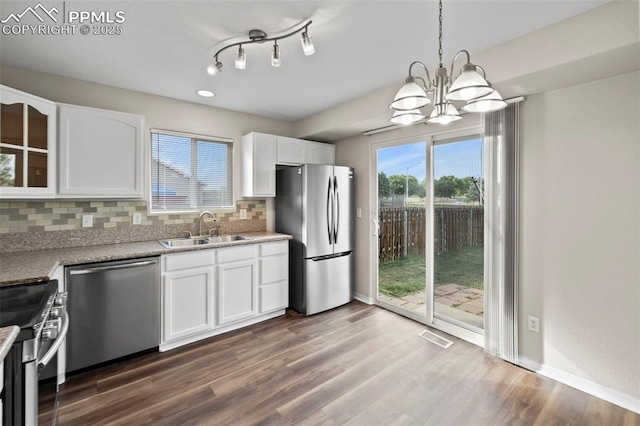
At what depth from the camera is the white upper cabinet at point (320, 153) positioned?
13.0ft

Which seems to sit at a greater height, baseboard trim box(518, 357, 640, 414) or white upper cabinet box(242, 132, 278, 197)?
white upper cabinet box(242, 132, 278, 197)

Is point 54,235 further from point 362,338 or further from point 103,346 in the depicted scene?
point 362,338

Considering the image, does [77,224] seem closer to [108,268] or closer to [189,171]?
[108,268]

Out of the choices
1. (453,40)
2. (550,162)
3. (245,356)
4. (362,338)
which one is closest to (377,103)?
(453,40)

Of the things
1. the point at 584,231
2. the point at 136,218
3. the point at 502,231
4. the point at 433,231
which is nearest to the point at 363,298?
the point at 433,231

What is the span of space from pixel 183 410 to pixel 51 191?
6.35 ft

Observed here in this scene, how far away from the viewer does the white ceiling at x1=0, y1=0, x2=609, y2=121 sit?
1.67 meters

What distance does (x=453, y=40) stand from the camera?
1999mm

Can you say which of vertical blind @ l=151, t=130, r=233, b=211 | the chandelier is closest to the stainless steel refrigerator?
vertical blind @ l=151, t=130, r=233, b=211

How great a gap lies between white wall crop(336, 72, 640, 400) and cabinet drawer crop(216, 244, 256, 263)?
254 centimetres

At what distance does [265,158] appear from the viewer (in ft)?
11.7

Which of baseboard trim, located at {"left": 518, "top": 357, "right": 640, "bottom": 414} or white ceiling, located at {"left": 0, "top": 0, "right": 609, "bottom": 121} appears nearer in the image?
white ceiling, located at {"left": 0, "top": 0, "right": 609, "bottom": 121}

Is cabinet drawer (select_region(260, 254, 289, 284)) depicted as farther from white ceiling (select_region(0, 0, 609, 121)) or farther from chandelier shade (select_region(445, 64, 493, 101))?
chandelier shade (select_region(445, 64, 493, 101))

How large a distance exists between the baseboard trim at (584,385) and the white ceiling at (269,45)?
8.10 ft
